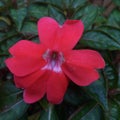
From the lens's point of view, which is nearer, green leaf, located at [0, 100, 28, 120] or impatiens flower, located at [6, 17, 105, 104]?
impatiens flower, located at [6, 17, 105, 104]

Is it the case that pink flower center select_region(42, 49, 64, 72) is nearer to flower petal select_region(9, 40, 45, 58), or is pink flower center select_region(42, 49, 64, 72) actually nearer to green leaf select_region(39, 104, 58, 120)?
flower petal select_region(9, 40, 45, 58)

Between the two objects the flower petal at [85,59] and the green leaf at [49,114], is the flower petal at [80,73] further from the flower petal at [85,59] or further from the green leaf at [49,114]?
the green leaf at [49,114]

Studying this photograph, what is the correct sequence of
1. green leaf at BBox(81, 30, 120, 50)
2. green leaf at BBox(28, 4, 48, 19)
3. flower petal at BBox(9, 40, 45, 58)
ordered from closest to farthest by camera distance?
flower petal at BBox(9, 40, 45, 58) < green leaf at BBox(81, 30, 120, 50) < green leaf at BBox(28, 4, 48, 19)

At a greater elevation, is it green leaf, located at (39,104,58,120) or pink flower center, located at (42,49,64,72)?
pink flower center, located at (42,49,64,72)

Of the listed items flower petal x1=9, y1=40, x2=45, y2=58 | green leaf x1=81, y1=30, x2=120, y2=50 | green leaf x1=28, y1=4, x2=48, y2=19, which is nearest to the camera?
flower petal x1=9, y1=40, x2=45, y2=58

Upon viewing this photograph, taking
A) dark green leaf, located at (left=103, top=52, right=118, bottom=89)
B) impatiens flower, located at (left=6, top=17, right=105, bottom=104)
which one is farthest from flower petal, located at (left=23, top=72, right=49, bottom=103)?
dark green leaf, located at (left=103, top=52, right=118, bottom=89)

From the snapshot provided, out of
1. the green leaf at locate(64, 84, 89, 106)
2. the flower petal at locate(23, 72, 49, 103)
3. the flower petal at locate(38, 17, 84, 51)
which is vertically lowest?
the green leaf at locate(64, 84, 89, 106)

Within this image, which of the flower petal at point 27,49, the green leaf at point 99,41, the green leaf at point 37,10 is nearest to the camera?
the flower petal at point 27,49

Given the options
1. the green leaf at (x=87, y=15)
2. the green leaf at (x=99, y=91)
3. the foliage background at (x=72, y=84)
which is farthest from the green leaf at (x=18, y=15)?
the green leaf at (x=99, y=91)
